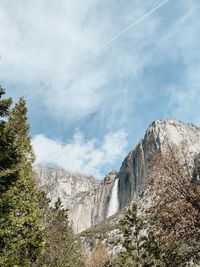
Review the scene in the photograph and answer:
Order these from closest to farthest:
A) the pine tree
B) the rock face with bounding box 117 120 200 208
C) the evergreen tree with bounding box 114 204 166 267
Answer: the pine tree, the evergreen tree with bounding box 114 204 166 267, the rock face with bounding box 117 120 200 208

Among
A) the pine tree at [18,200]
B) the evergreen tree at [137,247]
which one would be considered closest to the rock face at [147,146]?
the evergreen tree at [137,247]

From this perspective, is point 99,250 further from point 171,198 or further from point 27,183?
point 171,198

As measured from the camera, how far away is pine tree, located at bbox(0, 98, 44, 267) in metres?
19.8

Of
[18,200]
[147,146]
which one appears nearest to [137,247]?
[18,200]

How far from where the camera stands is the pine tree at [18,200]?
19844 mm

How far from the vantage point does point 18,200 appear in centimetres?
2469

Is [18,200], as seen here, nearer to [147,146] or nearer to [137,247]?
[137,247]

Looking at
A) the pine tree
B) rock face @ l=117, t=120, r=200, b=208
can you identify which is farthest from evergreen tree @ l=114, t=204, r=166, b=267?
rock face @ l=117, t=120, r=200, b=208

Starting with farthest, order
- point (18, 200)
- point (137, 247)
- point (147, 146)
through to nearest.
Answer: point (147, 146) < point (137, 247) < point (18, 200)

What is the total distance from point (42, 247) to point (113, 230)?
103 m

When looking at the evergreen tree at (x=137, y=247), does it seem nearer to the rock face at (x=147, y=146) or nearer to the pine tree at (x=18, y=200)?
the pine tree at (x=18, y=200)

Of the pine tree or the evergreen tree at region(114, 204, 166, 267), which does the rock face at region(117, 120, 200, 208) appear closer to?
the evergreen tree at region(114, 204, 166, 267)

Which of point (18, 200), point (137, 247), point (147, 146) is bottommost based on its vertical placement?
point (18, 200)

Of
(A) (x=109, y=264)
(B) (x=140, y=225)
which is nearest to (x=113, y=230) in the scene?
(A) (x=109, y=264)
